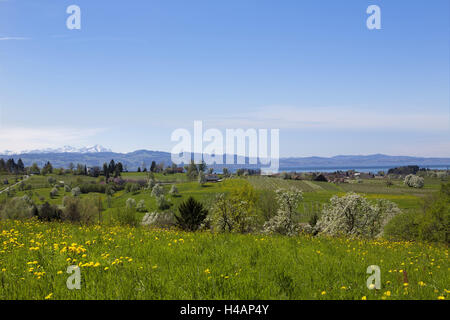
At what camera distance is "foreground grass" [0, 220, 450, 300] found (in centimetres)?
587

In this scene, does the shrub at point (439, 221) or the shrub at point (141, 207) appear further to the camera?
the shrub at point (141, 207)

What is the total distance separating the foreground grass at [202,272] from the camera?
587 centimetres

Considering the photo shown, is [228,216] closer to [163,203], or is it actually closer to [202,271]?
[202,271]

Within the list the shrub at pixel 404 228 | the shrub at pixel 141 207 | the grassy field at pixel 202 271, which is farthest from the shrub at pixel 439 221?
the shrub at pixel 141 207

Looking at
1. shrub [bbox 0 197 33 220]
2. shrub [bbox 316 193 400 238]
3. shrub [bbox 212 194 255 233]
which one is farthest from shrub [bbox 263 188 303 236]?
shrub [bbox 0 197 33 220]

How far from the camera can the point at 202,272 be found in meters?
6.95

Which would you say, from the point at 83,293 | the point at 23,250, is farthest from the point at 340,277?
the point at 23,250

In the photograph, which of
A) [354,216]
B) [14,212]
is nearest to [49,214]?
[14,212]

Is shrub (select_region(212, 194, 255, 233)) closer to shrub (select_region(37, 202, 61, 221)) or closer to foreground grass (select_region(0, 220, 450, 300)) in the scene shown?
shrub (select_region(37, 202, 61, 221))

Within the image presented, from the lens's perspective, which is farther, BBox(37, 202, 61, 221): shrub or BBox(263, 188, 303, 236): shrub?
BBox(263, 188, 303, 236): shrub

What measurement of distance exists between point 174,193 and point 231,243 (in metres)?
191

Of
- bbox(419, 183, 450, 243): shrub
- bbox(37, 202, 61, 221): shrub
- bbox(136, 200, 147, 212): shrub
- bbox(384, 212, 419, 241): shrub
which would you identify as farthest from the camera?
bbox(136, 200, 147, 212): shrub

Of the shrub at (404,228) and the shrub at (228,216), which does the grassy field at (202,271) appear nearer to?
the shrub at (404,228)
